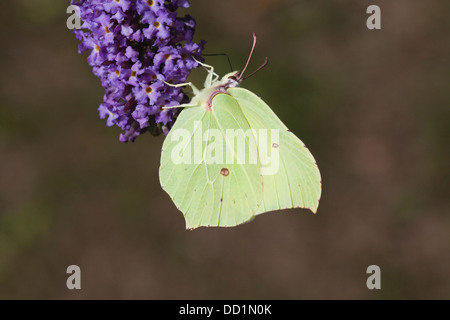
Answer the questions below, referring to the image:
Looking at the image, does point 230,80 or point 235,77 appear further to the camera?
point 235,77

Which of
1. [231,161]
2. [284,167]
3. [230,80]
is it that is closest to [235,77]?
[230,80]

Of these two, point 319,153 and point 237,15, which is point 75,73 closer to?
point 237,15

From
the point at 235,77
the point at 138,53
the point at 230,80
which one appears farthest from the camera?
the point at 235,77

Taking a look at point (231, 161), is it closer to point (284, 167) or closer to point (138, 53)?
point (284, 167)

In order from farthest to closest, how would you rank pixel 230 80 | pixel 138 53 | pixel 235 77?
pixel 235 77
pixel 230 80
pixel 138 53

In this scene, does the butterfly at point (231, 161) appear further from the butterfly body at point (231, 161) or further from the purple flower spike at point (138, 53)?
the purple flower spike at point (138, 53)

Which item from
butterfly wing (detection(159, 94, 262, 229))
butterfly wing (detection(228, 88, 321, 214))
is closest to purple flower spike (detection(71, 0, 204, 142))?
butterfly wing (detection(159, 94, 262, 229))

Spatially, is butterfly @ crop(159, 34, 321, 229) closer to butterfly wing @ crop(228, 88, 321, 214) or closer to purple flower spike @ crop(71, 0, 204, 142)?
butterfly wing @ crop(228, 88, 321, 214)

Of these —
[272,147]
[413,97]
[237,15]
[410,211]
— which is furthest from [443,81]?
[272,147]
